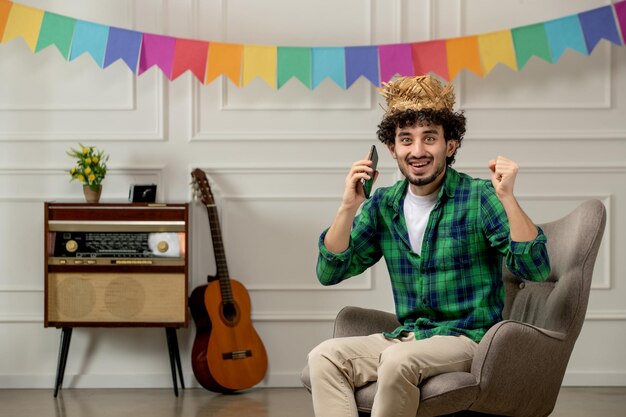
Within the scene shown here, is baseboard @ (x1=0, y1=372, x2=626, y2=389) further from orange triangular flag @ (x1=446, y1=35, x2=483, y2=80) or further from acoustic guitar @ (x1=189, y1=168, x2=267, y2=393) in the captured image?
orange triangular flag @ (x1=446, y1=35, x2=483, y2=80)

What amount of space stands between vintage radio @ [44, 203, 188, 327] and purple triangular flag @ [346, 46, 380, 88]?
993mm

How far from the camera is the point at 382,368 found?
2391 mm

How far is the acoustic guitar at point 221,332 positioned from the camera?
13.7ft

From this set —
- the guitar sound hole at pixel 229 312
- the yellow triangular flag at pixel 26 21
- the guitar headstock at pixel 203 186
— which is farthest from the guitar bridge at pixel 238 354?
the yellow triangular flag at pixel 26 21

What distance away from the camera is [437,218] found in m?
2.71

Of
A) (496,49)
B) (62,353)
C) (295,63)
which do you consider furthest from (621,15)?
(62,353)

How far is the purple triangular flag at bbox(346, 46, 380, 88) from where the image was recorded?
4320 mm

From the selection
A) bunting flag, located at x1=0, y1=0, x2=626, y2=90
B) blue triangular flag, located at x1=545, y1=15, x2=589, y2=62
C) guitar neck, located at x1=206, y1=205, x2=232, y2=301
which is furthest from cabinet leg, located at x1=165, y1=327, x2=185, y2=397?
blue triangular flag, located at x1=545, y1=15, x2=589, y2=62

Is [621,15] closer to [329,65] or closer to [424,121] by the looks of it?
[329,65]

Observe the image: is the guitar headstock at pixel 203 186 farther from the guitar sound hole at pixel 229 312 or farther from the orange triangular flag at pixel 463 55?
the orange triangular flag at pixel 463 55

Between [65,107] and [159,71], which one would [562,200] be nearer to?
[159,71]

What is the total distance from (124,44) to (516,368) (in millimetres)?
2591

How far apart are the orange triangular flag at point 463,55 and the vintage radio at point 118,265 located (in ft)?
4.59

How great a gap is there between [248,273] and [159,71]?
1061mm
